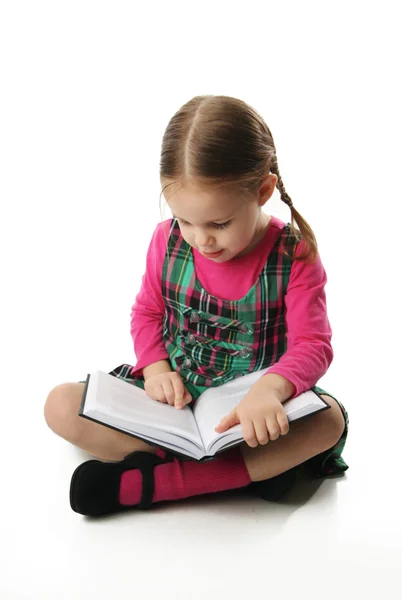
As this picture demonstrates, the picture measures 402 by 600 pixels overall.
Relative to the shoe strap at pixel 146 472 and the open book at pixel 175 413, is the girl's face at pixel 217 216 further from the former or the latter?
the shoe strap at pixel 146 472

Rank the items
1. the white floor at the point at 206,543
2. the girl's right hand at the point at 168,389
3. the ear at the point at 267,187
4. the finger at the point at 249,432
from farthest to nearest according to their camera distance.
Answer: the girl's right hand at the point at 168,389, the ear at the point at 267,187, the finger at the point at 249,432, the white floor at the point at 206,543

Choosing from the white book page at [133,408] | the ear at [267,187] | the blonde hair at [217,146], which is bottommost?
the white book page at [133,408]

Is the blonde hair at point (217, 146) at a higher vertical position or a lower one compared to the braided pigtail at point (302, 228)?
higher

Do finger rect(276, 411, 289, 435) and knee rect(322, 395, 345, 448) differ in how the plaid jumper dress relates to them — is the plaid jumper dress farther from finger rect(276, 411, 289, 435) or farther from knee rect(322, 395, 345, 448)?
finger rect(276, 411, 289, 435)

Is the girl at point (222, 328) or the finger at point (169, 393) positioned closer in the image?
the girl at point (222, 328)

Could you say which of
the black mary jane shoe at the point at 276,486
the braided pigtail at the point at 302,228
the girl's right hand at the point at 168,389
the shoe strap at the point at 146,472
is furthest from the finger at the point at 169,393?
the braided pigtail at the point at 302,228

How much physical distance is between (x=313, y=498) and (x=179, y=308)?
0.44 metres

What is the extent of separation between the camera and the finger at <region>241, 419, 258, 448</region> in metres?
1.27

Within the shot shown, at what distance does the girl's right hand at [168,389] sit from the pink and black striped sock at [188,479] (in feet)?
0.41

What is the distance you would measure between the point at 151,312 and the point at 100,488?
417mm

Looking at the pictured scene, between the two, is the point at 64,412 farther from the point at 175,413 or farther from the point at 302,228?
the point at 302,228

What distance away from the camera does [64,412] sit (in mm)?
1442

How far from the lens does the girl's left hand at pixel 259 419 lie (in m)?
1.28

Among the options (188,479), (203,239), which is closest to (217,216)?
(203,239)
